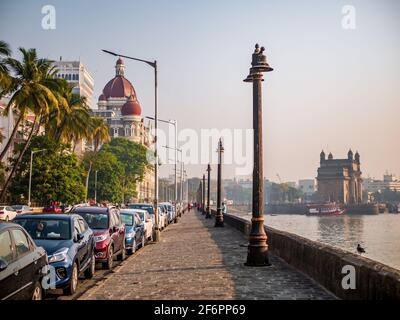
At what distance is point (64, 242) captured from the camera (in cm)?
1112

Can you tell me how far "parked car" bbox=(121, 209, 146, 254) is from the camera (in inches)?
766

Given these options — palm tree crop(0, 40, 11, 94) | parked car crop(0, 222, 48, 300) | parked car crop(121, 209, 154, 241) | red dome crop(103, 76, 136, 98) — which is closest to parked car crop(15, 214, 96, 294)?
parked car crop(0, 222, 48, 300)

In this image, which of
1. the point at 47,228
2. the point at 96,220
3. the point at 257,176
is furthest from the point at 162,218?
the point at 47,228

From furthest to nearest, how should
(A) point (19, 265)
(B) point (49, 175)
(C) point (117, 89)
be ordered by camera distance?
1. (C) point (117, 89)
2. (B) point (49, 175)
3. (A) point (19, 265)

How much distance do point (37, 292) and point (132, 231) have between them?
1140cm

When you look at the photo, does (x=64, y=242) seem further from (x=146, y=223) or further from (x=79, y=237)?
(x=146, y=223)

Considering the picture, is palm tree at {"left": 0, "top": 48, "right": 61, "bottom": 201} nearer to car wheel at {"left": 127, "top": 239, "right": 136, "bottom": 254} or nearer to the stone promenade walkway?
car wheel at {"left": 127, "top": 239, "right": 136, "bottom": 254}

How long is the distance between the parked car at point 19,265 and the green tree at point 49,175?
51145mm

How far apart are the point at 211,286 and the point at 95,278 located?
11.8 feet

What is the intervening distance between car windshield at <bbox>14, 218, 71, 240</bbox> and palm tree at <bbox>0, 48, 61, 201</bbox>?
36.9 m

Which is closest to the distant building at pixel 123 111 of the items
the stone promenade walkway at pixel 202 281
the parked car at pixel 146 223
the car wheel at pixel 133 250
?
the parked car at pixel 146 223

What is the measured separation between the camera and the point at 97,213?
16.3 meters
